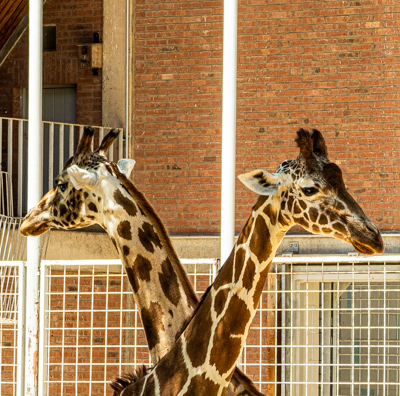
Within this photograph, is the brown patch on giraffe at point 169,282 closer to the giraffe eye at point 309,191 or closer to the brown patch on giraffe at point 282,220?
the brown patch on giraffe at point 282,220

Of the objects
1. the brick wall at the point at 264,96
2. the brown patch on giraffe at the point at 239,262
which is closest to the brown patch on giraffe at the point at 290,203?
the brown patch on giraffe at the point at 239,262

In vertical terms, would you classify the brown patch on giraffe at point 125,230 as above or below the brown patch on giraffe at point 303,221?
below

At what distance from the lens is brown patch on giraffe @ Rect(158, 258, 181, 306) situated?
15.1 feet

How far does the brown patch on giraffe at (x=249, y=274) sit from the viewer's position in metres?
3.76

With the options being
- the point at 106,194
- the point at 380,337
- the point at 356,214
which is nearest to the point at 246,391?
the point at 356,214

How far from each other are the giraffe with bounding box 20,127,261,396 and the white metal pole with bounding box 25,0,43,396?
31.0 inches

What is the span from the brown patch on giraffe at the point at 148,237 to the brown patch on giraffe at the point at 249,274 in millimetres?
1023

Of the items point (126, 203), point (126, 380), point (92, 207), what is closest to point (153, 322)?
point (126, 380)

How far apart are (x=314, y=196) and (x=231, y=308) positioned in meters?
0.57

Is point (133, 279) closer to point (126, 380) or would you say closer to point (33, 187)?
point (126, 380)

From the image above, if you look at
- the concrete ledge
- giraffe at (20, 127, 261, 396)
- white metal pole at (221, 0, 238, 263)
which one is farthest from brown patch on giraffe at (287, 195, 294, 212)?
the concrete ledge

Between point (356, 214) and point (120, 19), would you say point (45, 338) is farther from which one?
point (120, 19)

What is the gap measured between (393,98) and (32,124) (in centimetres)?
505

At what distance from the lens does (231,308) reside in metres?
3.77
